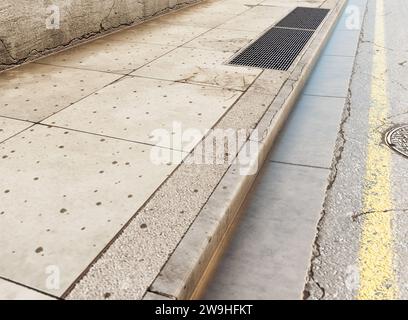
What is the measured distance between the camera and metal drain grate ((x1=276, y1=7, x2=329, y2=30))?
801 cm

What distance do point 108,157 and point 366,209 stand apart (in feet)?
6.55

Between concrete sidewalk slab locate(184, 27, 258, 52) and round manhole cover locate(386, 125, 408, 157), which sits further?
concrete sidewalk slab locate(184, 27, 258, 52)

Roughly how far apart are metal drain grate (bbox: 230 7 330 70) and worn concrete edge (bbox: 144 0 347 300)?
1.63 m

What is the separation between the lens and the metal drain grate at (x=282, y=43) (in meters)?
5.67

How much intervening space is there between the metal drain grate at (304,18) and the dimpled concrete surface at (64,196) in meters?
5.66

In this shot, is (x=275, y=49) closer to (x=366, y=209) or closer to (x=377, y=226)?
(x=366, y=209)

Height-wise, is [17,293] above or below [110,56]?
below

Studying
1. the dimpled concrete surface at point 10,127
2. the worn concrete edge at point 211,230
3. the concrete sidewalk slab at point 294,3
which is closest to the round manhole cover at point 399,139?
the worn concrete edge at point 211,230

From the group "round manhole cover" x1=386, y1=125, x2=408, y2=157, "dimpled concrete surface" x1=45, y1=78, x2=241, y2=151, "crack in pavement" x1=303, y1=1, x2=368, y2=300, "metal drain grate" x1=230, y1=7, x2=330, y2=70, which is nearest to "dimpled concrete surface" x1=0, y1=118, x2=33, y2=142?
"dimpled concrete surface" x1=45, y1=78, x2=241, y2=151

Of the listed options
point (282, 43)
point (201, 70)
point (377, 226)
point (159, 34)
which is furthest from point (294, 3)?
point (377, 226)

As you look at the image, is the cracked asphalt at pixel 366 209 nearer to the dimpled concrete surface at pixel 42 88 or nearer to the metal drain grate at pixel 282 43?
the metal drain grate at pixel 282 43

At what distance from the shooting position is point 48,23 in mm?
5613

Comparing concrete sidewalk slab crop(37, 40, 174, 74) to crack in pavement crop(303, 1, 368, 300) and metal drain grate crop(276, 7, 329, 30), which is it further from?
metal drain grate crop(276, 7, 329, 30)

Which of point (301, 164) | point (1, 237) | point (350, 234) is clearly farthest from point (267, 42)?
point (1, 237)
